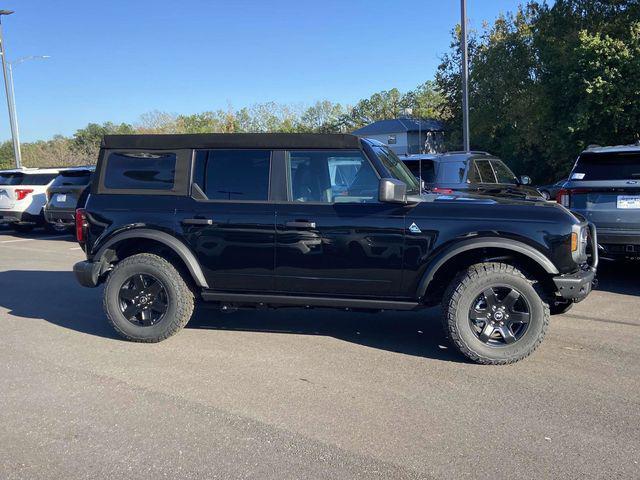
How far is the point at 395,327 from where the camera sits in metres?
5.98

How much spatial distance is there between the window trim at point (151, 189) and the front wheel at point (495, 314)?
2.69 metres

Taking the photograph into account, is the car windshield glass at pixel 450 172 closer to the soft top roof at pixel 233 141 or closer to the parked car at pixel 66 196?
the soft top roof at pixel 233 141

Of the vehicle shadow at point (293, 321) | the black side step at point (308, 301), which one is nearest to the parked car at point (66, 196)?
the vehicle shadow at point (293, 321)

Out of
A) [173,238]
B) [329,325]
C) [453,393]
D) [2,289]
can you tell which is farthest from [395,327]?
[2,289]

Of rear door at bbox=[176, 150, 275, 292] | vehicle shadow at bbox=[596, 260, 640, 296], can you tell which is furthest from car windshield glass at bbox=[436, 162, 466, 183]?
rear door at bbox=[176, 150, 275, 292]

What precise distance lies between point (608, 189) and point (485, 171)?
10.1 ft

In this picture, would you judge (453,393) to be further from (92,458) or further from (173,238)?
(173,238)

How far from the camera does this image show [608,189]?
7.12 metres

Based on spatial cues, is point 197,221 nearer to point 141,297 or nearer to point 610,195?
point 141,297

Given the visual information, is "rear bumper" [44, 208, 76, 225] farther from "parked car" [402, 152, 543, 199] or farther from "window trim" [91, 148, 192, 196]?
"window trim" [91, 148, 192, 196]

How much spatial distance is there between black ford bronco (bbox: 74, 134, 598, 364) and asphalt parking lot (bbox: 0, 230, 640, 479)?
17.8 inches

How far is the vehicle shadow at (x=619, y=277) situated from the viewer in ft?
24.9

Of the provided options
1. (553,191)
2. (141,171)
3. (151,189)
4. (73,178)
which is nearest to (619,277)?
(151,189)

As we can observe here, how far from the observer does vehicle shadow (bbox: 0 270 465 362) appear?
5.45 meters
